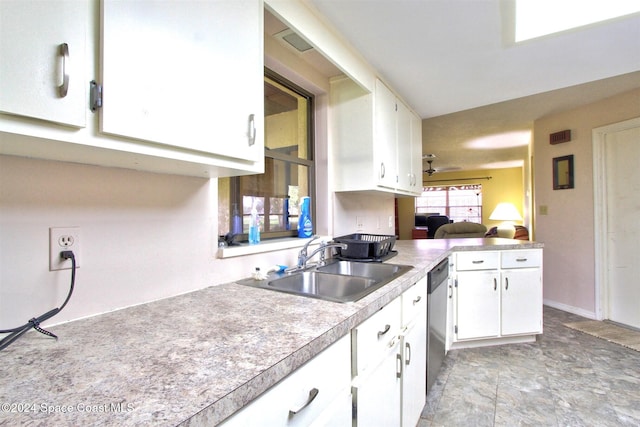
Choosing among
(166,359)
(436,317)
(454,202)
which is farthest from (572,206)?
(454,202)

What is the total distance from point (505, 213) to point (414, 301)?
23.1ft

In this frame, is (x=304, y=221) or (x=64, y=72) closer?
(x=64, y=72)

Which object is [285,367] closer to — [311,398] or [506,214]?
[311,398]

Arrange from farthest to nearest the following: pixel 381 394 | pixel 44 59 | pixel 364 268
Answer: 1. pixel 364 268
2. pixel 381 394
3. pixel 44 59

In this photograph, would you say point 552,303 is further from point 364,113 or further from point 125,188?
point 125,188

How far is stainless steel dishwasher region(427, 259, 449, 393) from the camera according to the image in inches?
65.8

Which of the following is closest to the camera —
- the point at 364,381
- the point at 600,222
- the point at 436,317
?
the point at 364,381

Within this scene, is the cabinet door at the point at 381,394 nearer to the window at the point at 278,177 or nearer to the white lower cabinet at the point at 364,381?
the white lower cabinet at the point at 364,381

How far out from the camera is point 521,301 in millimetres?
2500

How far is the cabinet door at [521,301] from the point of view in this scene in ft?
8.13

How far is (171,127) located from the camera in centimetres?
77

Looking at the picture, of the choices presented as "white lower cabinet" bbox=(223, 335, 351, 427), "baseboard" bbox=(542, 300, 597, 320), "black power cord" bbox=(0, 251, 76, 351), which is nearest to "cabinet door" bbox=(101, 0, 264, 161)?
"black power cord" bbox=(0, 251, 76, 351)

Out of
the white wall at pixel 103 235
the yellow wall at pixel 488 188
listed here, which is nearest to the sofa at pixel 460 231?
the white wall at pixel 103 235

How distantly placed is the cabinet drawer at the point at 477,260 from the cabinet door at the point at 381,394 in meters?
1.45
